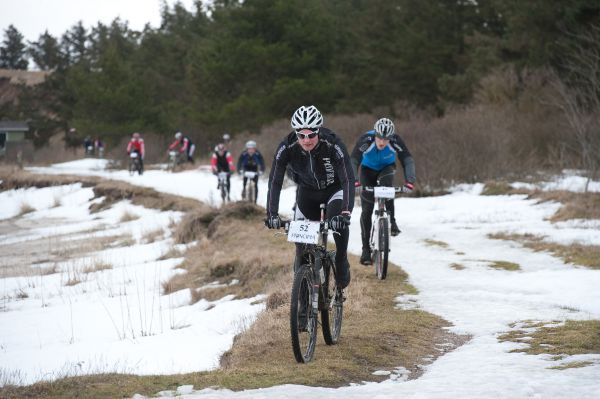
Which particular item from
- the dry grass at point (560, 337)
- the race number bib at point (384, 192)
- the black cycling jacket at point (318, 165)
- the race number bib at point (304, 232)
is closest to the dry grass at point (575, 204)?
the race number bib at point (384, 192)

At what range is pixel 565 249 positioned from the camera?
552 inches

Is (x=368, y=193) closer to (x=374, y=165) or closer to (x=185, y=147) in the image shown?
(x=374, y=165)

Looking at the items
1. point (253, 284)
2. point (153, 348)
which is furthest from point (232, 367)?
point (253, 284)

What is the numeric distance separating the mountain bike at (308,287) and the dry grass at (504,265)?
6196 mm

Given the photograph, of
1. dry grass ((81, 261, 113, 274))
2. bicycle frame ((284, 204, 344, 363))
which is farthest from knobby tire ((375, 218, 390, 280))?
dry grass ((81, 261, 113, 274))

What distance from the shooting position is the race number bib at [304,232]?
6.64 metres

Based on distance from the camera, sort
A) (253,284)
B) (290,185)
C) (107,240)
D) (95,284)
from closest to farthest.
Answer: (253,284) → (95,284) → (107,240) → (290,185)

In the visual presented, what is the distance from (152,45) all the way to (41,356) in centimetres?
6756

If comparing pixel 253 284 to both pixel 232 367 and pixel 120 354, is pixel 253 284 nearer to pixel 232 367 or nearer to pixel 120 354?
pixel 120 354

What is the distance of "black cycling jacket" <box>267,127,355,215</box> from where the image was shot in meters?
7.12

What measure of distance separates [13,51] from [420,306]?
12162 cm

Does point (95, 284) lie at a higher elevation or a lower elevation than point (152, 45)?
lower

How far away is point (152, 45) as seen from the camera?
245 feet

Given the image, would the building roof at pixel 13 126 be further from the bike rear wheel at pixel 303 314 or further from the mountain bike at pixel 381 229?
the bike rear wheel at pixel 303 314
